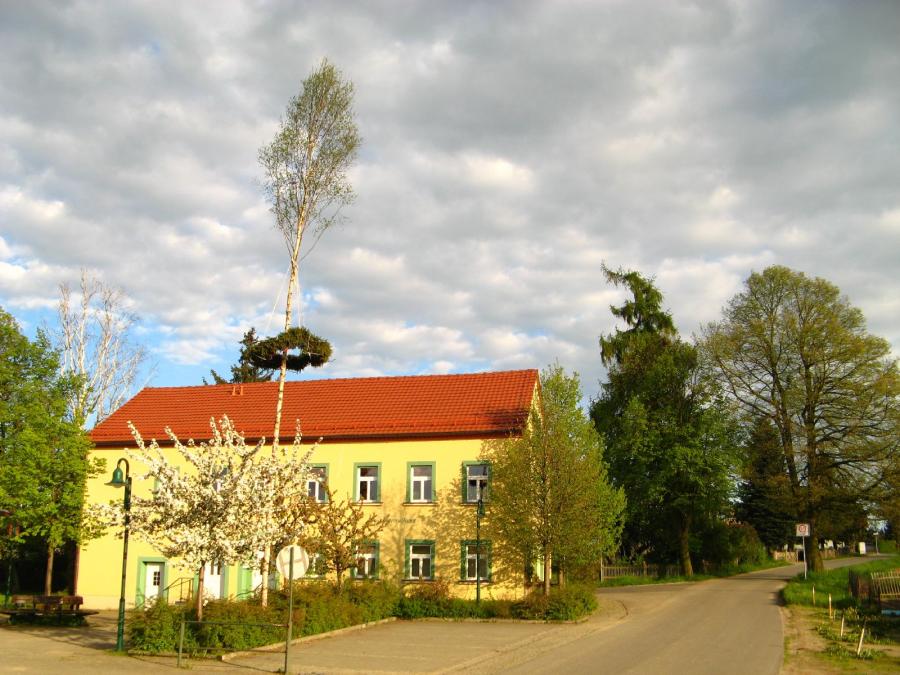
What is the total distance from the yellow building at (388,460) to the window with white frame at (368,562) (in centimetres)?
4

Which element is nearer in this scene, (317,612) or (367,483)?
(317,612)

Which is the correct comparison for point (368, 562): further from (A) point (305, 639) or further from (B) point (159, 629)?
(B) point (159, 629)

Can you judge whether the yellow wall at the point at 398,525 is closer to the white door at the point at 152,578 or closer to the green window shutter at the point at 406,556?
the green window shutter at the point at 406,556

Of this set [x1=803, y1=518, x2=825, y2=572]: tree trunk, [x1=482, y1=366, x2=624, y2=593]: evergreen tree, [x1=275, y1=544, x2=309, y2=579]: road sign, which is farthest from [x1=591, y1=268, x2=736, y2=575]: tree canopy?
[x1=275, y1=544, x2=309, y2=579]: road sign

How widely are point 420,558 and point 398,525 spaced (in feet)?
4.65

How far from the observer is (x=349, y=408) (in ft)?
101

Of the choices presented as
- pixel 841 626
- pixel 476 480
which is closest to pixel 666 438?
pixel 476 480

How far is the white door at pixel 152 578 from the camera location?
29219 millimetres

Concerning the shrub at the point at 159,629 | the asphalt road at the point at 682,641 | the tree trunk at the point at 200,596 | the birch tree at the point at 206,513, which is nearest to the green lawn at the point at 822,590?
the asphalt road at the point at 682,641

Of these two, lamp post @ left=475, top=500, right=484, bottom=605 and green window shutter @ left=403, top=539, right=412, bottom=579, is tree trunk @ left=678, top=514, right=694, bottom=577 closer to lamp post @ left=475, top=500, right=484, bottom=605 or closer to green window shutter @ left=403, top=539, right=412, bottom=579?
lamp post @ left=475, top=500, right=484, bottom=605

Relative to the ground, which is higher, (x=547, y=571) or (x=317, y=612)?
(x=547, y=571)

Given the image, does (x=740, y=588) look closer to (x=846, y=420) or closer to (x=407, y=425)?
(x=846, y=420)

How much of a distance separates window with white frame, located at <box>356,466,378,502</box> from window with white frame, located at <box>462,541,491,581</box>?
4000 millimetres

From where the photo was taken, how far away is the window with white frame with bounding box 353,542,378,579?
89.4 ft
